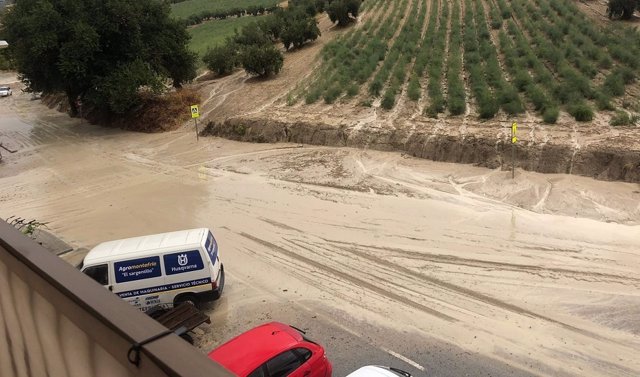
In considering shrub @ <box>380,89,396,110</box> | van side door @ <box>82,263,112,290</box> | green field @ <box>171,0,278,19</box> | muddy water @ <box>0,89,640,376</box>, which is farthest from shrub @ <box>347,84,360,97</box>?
green field @ <box>171,0,278,19</box>

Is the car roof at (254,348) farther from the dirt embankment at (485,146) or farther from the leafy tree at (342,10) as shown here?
the leafy tree at (342,10)

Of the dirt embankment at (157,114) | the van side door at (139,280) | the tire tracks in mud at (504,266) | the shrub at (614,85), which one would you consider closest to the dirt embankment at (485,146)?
the shrub at (614,85)

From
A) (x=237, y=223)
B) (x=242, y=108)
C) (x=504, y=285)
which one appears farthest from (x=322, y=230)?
(x=242, y=108)

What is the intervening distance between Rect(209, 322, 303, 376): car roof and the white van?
2932 millimetres

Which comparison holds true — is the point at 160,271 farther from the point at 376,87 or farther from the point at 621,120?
the point at 376,87

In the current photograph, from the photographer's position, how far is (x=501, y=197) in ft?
55.1

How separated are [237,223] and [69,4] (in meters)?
22.2

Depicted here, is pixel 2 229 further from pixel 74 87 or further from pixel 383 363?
pixel 74 87

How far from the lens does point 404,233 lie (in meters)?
15.0

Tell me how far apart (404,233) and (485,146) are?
6496mm

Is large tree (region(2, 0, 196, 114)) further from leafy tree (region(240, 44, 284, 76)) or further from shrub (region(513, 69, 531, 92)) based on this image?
shrub (region(513, 69, 531, 92))

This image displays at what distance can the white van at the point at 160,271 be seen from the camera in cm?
1088

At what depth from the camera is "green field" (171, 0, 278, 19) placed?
84.3 meters

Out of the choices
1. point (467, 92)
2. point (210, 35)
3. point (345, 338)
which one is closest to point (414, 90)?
point (467, 92)
